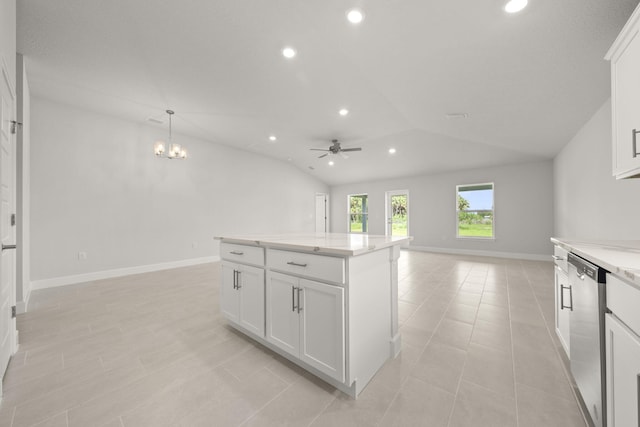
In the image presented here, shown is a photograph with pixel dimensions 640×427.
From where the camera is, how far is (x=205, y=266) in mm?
5234

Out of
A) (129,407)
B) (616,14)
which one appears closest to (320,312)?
(129,407)

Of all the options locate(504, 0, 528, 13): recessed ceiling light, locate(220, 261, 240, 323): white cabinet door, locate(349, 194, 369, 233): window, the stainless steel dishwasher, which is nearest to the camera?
the stainless steel dishwasher

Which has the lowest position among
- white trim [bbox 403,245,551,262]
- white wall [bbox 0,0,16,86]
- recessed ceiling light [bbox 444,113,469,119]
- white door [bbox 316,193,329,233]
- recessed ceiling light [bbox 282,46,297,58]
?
white trim [bbox 403,245,551,262]

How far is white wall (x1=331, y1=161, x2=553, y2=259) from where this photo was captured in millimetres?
5652

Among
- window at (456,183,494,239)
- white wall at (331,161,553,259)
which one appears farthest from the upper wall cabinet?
window at (456,183,494,239)

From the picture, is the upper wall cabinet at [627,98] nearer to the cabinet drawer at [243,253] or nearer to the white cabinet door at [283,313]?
the white cabinet door at [283,313]

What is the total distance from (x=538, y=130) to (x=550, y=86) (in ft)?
5.43

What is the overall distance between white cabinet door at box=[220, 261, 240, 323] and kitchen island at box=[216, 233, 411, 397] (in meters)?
0.07

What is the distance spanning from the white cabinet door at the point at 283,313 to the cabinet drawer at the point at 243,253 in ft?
0.60

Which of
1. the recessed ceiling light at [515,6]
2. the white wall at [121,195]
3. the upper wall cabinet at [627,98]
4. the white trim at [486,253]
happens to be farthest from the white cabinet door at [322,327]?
the white trim at [486,253]

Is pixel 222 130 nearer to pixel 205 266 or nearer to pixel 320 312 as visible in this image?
pixel 205 266

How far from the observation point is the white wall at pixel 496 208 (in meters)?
5.65

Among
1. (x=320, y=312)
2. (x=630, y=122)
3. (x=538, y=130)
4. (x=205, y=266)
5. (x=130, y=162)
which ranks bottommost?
(x=205, y=266)

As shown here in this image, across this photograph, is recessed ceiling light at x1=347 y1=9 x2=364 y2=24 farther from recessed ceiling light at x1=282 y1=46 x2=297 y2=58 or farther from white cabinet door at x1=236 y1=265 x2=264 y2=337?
white cabinet door at x1=236 y1=265 x2=264 y2=337
